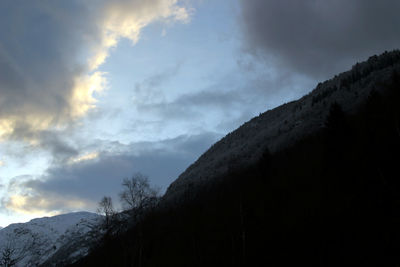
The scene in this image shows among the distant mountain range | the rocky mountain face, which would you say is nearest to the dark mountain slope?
the distant mountain range

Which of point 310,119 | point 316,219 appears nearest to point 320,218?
point 316,219

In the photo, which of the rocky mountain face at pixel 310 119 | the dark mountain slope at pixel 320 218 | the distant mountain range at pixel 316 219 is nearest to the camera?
the dark mountain slope at pixel 320 218

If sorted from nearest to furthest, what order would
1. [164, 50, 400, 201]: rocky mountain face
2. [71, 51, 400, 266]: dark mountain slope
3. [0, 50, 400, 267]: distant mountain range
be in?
1. [71, 51, 400, 266]: dark mountain slope
2. [0, 50, 400, 267]: distant mountain range
3. [164, 50, 400, 201]: rocky mountain face

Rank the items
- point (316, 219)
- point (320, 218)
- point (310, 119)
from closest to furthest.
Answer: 1. point (320, 218)
2. point (316, 219)
3. point (310, 119)

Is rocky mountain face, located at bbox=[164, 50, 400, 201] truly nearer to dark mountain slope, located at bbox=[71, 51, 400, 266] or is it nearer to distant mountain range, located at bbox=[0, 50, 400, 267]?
distant mountain range, located at bbox=[0, 50, 400, 267]

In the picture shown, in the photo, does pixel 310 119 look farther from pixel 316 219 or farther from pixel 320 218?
pixel 320 218

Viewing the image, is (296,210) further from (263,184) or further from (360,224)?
(263,184)

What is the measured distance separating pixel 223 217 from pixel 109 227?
3202cm

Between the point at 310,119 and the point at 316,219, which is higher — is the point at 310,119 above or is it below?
above

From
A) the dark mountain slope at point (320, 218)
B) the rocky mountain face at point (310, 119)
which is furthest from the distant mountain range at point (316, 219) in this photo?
the rocky mountain face at point (310, 119)

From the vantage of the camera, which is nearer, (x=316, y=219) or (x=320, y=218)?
(x=320, y=218)

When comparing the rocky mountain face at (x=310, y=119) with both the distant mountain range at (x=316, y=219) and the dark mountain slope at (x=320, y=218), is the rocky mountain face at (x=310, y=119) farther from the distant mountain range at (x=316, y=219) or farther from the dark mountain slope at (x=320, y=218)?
the dark mountain slope at (x=320, y=218)

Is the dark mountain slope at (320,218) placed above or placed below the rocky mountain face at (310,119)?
below

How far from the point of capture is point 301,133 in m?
128
